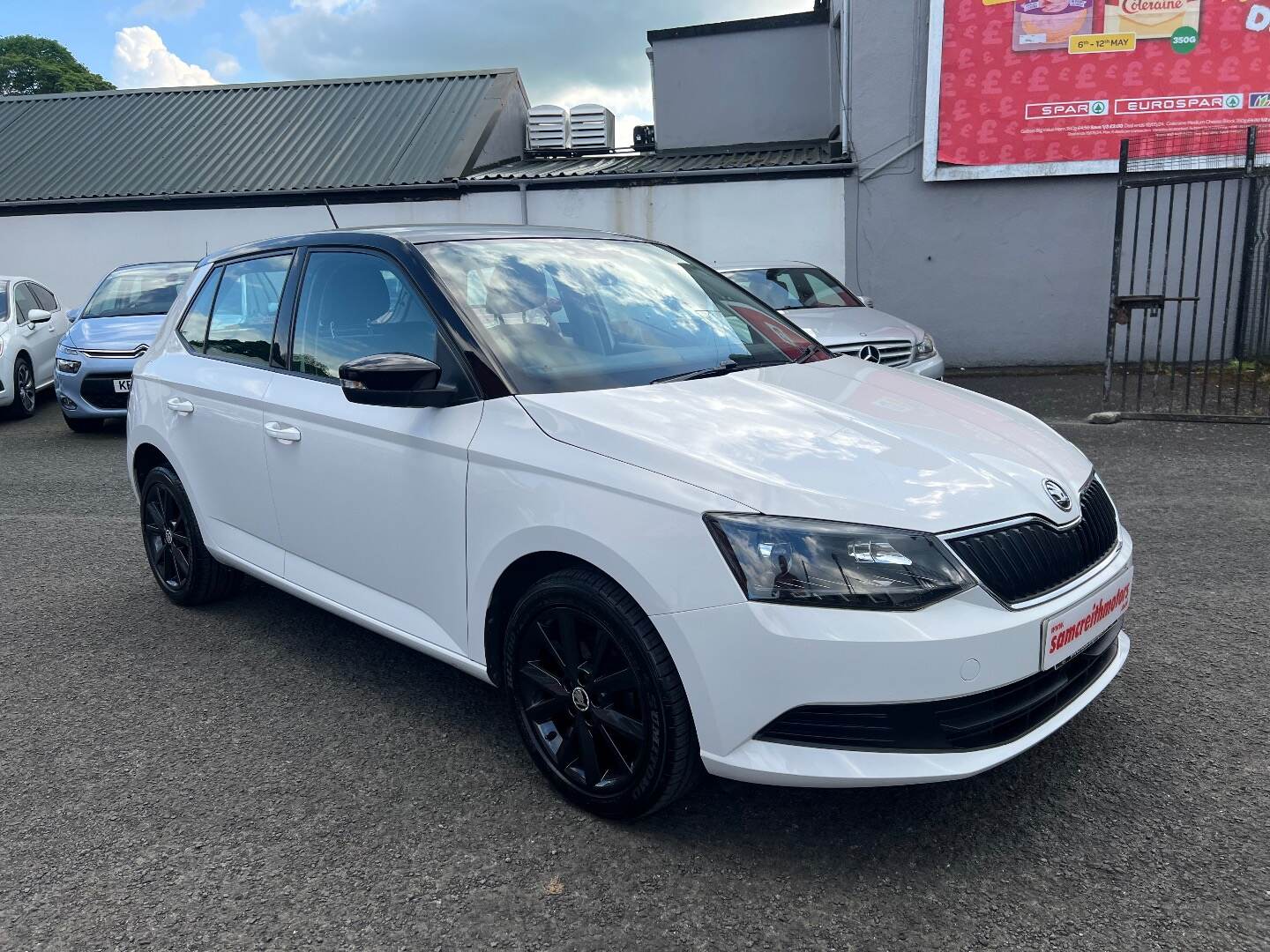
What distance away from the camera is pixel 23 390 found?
37.8ft

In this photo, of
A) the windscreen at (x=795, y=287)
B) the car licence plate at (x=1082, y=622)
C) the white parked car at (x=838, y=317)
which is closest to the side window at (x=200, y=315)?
the car licence plate at (x=1082, y=622)

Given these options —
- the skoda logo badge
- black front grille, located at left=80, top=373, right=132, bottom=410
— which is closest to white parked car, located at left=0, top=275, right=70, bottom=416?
black front grille, located at left=80, top=373, right=132, bottom=410

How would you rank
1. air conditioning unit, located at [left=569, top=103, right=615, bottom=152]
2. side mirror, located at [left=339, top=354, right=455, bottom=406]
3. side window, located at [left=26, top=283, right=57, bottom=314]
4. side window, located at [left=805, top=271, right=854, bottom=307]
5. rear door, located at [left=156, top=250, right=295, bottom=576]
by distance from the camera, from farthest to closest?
air conditioning unit, located at [left=569, top=103, right=615, bottom=152]
side window, located at [left=26, top=283, right=57, bottom=314]
side window, located at [left=805, top=271, right=854, bottom=307]
rear door, located at [left=156, top=250, right=295, bottom=576]
side mirror, located at [left=339, top=354, right=455, bottom=406]

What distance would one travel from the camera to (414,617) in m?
3.35

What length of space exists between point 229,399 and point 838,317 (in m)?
5.95

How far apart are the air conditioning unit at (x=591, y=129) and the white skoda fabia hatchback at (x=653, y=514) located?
14891mm

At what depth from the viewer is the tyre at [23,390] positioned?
11320 mm

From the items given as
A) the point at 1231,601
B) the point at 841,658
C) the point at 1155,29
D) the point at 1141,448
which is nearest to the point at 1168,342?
the point at 1155,29

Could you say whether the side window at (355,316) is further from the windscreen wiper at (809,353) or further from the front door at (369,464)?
the windscreen wiper at (809,353)

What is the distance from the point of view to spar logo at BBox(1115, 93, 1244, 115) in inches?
452

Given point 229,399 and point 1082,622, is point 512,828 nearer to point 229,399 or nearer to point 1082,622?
point 1082,622

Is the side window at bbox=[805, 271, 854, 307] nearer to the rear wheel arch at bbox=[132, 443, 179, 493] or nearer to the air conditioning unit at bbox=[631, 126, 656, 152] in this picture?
the rear wheel arch at bbox=[132, 443, 179, 493]

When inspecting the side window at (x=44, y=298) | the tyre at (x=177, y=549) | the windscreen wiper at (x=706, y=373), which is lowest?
the tyre at (x=177, y=549)

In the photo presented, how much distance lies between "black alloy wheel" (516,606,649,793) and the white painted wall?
8.22m
